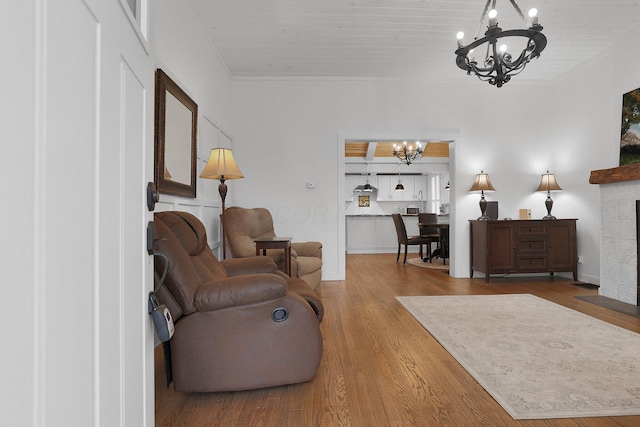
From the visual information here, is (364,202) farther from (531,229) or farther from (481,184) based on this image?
(531,229)

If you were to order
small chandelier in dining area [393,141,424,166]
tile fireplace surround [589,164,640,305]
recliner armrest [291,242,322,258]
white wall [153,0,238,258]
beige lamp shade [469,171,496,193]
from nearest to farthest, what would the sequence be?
white wall [153,0,238,258] → tile fireplace surround [589,164,640,305] → recliner armrest [291,242,322,258] → beige lamp shade [469,171,496,193] → small chandelier in dining area [393,141,424,166]

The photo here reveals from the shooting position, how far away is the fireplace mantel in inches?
144

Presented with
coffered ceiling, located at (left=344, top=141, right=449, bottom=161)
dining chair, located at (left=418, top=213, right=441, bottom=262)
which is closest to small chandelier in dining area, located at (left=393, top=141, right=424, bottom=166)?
coffered ceiling, located at (left=344, top=141, right=449, bottom=161)

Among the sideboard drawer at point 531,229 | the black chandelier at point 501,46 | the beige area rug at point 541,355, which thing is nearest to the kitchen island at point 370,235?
the sideboard drawer at point 531,229

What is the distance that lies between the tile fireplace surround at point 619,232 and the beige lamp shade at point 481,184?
1.27 meters

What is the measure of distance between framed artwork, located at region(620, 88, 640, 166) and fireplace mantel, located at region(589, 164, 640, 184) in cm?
48

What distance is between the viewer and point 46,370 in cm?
50

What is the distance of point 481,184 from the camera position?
5258 mm

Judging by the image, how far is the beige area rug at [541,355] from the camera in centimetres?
182

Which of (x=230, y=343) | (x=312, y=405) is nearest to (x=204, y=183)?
(x=230, y=343)

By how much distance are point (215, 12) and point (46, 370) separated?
12.9 feet

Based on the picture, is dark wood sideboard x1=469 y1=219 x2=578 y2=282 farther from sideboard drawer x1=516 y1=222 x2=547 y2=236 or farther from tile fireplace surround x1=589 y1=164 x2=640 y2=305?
tile fireplace surround x1=589 y1=164 x2=640 y2=305

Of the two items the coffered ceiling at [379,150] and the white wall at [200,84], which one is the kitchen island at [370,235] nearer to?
the coffered ceiling at [379,150]

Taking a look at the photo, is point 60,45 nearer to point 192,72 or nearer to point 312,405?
point 312,405
